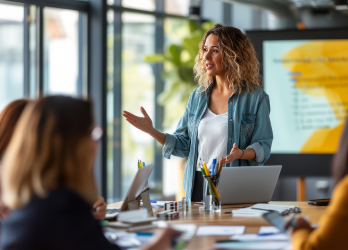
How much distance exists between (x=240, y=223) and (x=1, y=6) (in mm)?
3707

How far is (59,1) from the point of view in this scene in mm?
4863

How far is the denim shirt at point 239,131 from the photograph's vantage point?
2482mm

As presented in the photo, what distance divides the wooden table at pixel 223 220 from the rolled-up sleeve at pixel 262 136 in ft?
1.19

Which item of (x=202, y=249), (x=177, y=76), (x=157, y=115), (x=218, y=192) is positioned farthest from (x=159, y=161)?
(x=202, y=249)

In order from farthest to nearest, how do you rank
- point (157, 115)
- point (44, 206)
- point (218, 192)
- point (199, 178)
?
1. point (157, 115)
2. point (199, 178)
3. point (218, 192)
4. point (44, 206)

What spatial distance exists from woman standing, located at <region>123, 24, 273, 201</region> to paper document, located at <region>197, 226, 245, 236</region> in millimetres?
808

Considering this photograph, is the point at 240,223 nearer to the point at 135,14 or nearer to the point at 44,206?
the point at 44,206

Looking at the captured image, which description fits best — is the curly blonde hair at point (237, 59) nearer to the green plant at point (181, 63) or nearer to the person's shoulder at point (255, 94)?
the person's shoulder at point (255, 94)

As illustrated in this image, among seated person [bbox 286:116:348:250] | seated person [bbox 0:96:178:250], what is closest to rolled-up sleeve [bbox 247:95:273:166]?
seated person [bbox 286:116:348:250]

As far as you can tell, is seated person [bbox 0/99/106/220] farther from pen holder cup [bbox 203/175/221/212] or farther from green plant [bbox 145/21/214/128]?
green plant [bbox 145/21/214/128]

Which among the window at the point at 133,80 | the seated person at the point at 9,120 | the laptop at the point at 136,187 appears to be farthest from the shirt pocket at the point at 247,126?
the window at the point at 133,80

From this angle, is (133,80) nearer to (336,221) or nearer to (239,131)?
(239,131)

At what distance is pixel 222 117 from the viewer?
2.57 metres

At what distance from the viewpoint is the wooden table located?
1467 mm
